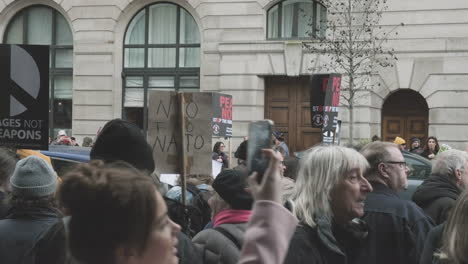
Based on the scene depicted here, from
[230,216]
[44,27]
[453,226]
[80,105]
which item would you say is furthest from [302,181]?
[44,27]

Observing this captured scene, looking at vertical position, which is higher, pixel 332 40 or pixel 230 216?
pixel 332 40

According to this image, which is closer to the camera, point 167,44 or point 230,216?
point 230,216

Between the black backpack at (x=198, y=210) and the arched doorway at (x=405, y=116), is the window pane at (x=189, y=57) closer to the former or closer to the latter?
the arched doorway at (x=405, y=116)

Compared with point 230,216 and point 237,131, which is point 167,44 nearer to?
point 237,131

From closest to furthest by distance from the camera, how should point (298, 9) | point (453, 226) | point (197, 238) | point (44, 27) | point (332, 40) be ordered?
point (453, 226), point (197, 238), point (332, 40), point (298, 9), point (44, 27)

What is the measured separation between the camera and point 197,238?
13.7ft

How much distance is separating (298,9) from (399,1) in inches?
132

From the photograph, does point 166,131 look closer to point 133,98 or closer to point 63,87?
point 133,98

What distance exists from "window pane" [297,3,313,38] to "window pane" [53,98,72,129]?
8.77m

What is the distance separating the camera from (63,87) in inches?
1008

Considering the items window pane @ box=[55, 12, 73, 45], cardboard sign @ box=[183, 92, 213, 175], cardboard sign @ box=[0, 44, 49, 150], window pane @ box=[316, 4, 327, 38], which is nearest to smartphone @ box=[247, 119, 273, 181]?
cardboard sign @ box=[0, 44, 49, 150]

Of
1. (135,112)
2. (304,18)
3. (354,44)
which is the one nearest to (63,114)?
(135,112)

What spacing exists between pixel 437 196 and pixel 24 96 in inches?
149

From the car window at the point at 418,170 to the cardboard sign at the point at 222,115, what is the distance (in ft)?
15.1
